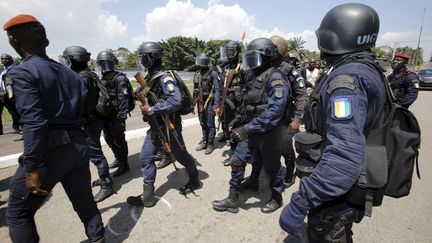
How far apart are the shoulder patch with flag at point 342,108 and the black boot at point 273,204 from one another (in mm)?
2138

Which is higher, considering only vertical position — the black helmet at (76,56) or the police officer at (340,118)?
the black helmet at (76,56)

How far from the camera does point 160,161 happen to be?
5.05m

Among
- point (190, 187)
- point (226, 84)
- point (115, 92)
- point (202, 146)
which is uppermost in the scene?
point (115, 92)

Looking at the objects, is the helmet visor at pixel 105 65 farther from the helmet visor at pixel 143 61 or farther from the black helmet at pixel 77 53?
the helmet visor at pixel 143 61

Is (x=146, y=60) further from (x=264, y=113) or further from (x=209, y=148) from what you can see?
(x=209, y=148)

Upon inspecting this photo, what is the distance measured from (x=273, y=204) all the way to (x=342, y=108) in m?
2.23

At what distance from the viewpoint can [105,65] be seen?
164 inches

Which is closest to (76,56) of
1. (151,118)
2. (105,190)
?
(151,118)

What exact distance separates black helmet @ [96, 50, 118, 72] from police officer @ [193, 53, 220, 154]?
1939mm

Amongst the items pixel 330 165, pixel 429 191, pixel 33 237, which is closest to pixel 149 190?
pixel 33 237

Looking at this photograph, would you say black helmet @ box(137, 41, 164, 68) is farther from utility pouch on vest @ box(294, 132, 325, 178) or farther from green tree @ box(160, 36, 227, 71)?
green tree @ box(160, 36, 227, 71)

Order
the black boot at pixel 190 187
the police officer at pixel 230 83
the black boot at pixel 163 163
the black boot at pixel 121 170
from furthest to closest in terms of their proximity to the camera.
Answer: the police officer at pixel 230 83 → the black boot at pixel 163 163 → the black boot at pixel 121 170 → the black boot at pixel 190 187

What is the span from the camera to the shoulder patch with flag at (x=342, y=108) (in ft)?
4.25

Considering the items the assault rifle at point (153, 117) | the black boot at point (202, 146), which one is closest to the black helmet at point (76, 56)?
the assault rifle at point (153, 117)
